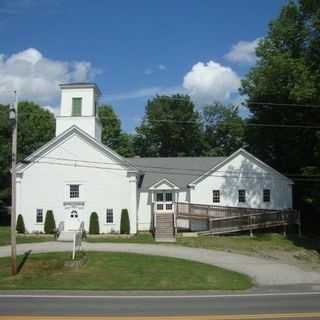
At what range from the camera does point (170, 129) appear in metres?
76.9

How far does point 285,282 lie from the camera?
953 inches

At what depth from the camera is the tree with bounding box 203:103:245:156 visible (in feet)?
246

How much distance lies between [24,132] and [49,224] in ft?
84.0

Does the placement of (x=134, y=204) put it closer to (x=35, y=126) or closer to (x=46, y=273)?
(x=46, y=273)

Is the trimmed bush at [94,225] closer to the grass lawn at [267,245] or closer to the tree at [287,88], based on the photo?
the grass lawn at [267,245]

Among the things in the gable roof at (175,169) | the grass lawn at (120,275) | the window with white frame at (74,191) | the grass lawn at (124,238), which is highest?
the gable roof at (175,169)

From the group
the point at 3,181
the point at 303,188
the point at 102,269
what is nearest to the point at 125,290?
the point at 102,269

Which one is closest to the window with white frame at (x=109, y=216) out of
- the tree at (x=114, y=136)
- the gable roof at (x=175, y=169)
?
the gable roof at (x=175, y=169)

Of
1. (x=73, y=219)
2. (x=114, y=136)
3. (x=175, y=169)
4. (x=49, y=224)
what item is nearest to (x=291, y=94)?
(x=175, y=169)

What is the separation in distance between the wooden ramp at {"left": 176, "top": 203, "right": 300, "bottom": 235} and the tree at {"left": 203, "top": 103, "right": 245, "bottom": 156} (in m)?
26.8

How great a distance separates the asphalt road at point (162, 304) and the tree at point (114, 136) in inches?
2236

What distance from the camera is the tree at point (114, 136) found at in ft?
250

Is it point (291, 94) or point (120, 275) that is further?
point (291, 94)

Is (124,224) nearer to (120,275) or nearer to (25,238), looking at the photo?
(25,238)
